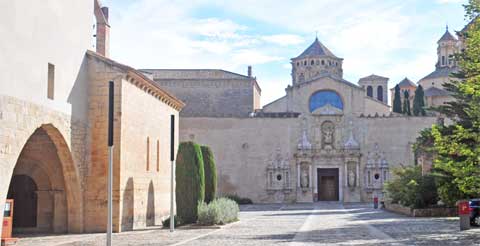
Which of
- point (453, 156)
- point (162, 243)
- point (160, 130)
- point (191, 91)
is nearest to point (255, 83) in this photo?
point (191, 91)

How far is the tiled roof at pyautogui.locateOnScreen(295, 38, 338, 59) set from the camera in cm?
7219

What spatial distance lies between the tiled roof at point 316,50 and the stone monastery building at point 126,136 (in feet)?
56.0

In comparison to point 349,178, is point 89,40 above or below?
above

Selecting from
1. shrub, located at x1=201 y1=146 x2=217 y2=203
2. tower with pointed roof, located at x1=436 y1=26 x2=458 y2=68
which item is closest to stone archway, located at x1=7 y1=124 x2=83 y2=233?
shrub, located at x1=201 y1=146 x2=217 y2=203

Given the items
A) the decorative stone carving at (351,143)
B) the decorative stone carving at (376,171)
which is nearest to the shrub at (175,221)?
the decorative stone carving at (376,171)

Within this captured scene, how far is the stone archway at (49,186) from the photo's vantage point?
20.6 m

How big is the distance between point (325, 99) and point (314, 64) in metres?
16.6

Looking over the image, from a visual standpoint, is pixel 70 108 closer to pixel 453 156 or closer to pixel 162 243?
pixel 162 243

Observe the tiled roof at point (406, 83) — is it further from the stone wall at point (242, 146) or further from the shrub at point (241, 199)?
the shrub at point (241, 199)

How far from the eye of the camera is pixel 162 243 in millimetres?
16750

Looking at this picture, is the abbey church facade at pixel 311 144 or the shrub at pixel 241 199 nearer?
the shrub at pixel 241 199

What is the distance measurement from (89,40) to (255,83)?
4007 centimetres

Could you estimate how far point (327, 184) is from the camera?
182ft

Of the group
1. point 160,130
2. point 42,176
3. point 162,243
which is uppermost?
point 160,130
